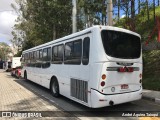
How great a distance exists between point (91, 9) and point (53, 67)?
953 centimetres

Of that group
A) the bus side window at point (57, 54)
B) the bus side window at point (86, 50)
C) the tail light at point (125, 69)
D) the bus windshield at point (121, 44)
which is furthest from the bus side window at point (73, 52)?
the tail light at point (125, 69)

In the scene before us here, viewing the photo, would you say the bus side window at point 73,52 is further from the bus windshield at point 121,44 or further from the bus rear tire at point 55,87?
the bus rear tire at point 55,87

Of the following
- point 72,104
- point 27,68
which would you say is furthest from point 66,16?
point 72,104

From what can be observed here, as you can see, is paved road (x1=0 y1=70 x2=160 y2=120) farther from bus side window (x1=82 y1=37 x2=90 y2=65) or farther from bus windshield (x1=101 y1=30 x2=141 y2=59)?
bus windshield (x1=101 y1=30 x2=141 y2=59)

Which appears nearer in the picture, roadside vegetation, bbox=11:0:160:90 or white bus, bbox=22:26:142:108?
white bus, bbox=22:26:142:108

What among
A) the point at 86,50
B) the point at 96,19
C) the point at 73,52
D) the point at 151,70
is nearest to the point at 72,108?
the point at 73,52

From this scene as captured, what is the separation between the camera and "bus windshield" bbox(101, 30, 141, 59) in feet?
26.7

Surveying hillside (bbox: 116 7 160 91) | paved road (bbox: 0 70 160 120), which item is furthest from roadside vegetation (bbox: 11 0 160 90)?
paved road (bbox: 0 70 160 120)

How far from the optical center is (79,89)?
Result: 8812 mm

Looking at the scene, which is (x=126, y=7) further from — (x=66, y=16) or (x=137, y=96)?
(x=137, y=96)

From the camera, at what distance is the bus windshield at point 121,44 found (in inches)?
320

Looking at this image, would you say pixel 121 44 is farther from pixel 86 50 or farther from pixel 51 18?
pixel 51 18

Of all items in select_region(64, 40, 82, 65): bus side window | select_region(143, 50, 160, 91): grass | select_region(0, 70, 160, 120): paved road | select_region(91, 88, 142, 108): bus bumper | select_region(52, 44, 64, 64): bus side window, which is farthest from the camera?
select_region(143, 50, 160, 91): grass

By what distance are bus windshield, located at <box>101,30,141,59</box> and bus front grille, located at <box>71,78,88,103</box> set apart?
1414 millimetres
